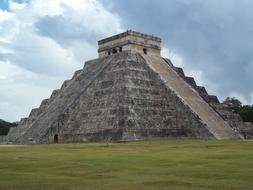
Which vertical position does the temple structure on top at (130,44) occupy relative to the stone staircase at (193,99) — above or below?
above

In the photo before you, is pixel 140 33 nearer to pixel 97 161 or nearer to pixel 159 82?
pixel 159 82

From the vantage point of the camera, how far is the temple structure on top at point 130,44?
52531 mm

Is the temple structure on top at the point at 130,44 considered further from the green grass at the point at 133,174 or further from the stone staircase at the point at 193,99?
the green grass at the point at 133,174

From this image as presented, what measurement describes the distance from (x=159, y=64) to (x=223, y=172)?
38.7 meters

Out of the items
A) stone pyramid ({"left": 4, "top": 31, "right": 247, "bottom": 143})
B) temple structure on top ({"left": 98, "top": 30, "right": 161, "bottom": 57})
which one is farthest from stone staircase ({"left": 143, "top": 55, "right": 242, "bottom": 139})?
temple structure on top ({"left": 98, "top": 30, "right": 161, "bottom": 57})

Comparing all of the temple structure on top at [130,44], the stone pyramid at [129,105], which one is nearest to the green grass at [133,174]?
the stone pyramid at [129,105]

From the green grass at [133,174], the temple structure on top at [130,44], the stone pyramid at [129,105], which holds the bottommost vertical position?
the green grass at [133,174]

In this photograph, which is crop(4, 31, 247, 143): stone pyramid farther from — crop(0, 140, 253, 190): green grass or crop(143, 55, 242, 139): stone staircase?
crop(0, 140, 253, 190): green grass

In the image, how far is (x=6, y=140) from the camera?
176 feet

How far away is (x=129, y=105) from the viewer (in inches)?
1738

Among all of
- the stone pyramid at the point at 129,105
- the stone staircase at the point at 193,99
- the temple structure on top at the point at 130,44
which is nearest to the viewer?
the stone pyramid at the point at 129,105

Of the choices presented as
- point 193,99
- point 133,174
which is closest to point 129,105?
point 193,99

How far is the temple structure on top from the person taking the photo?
52531 mm

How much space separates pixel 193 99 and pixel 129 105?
24.3 feet
